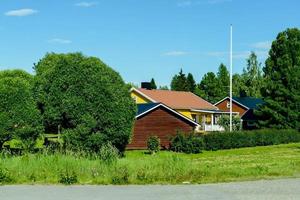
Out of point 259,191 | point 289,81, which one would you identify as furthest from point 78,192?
point 289,81

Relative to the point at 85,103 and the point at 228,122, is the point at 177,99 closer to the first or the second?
the point at 228,122

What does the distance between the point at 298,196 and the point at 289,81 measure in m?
42.4

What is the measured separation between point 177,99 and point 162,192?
169ft

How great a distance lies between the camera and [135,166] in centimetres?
1525

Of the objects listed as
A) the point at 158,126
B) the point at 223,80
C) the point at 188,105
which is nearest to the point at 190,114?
the point at 188,105

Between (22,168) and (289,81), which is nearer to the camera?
(22,168)

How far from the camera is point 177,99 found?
64.0m

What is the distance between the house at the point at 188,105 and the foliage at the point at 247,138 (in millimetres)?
14016

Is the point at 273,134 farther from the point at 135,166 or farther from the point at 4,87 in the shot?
the point at 135,166

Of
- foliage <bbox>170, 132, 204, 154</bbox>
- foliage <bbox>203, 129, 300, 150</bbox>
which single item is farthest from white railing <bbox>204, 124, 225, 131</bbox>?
foliage <bbox>170, 132, 204, 154</bbox>

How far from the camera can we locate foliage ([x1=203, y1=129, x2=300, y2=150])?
134 feet

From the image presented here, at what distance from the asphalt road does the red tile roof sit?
46190mm

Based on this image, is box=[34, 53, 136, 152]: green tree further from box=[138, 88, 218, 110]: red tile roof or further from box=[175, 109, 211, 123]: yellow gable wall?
box=[175, 109, 211, 123]: yellow gable wall

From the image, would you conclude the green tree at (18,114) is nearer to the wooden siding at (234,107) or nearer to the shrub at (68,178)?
the shrub at (68,178)
